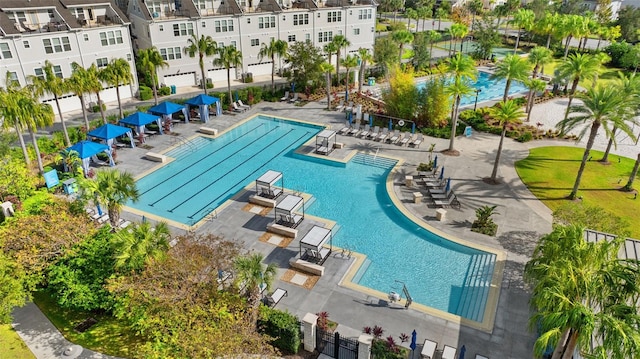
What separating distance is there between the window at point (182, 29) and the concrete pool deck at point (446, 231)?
13.7 meters

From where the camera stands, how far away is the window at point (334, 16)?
56.6 metres

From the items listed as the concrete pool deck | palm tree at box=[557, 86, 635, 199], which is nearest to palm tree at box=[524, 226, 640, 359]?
the concrete pool deck

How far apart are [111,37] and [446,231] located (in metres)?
39.0

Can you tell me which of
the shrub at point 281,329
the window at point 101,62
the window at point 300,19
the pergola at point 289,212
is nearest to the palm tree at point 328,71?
the window at point 300,19

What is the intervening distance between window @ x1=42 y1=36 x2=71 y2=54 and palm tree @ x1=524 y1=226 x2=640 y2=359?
146 feet

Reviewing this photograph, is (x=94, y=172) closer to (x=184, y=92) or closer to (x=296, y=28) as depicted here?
(x=184, y=92)

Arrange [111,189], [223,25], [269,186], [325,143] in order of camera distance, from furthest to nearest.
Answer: [223,25] → [325,143] → [269,186] → [111,189]

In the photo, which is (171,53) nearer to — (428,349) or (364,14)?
(364,14)

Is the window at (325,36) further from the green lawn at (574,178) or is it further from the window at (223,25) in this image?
the green lawn at (574,178)

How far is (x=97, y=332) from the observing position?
18.5 m

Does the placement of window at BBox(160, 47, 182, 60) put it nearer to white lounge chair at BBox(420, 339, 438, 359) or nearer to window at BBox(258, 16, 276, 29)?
window at BBox(258, 16, 276, 29)

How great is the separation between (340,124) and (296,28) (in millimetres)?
20534

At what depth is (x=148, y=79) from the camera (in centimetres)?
4838

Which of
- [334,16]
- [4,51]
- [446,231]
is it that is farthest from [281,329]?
[334,16]
